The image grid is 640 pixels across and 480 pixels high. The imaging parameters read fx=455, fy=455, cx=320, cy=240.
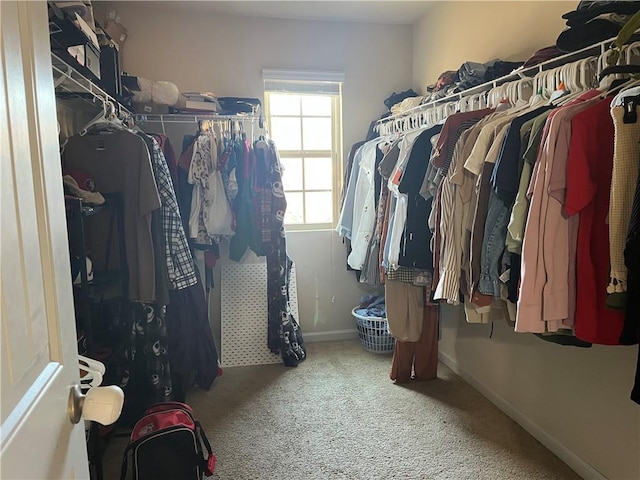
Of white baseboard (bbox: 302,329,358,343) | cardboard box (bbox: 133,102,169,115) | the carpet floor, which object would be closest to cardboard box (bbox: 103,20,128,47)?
cardboard box (bbox: 133,102,169,115)

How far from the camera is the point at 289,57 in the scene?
3.26 meters

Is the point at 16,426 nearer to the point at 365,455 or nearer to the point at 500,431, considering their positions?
the point at 365,455

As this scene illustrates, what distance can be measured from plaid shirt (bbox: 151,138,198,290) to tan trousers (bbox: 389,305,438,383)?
52.9 inches

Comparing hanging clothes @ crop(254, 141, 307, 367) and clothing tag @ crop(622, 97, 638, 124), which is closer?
clothing tag @ crop(622, 97, 638, 124)

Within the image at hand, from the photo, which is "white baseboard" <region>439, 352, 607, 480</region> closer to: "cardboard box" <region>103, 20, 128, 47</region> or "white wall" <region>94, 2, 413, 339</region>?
"white wall" <region>94, 2, 413, 339</region>

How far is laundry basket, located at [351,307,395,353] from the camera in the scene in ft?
10.4

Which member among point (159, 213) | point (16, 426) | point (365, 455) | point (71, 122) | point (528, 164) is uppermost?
point (71, 122)

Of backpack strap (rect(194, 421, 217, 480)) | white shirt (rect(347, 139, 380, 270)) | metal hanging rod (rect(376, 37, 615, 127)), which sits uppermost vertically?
metal hanging rod (rect(376, 37, 615, 127))

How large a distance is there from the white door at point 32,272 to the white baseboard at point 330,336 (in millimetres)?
2757

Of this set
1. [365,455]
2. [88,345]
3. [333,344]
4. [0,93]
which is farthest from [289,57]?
[0,93]

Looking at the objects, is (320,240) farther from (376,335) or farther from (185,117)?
(185,117)

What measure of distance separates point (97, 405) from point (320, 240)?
2.75 m

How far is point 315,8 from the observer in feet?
10.0

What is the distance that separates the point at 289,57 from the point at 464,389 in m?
2.50
